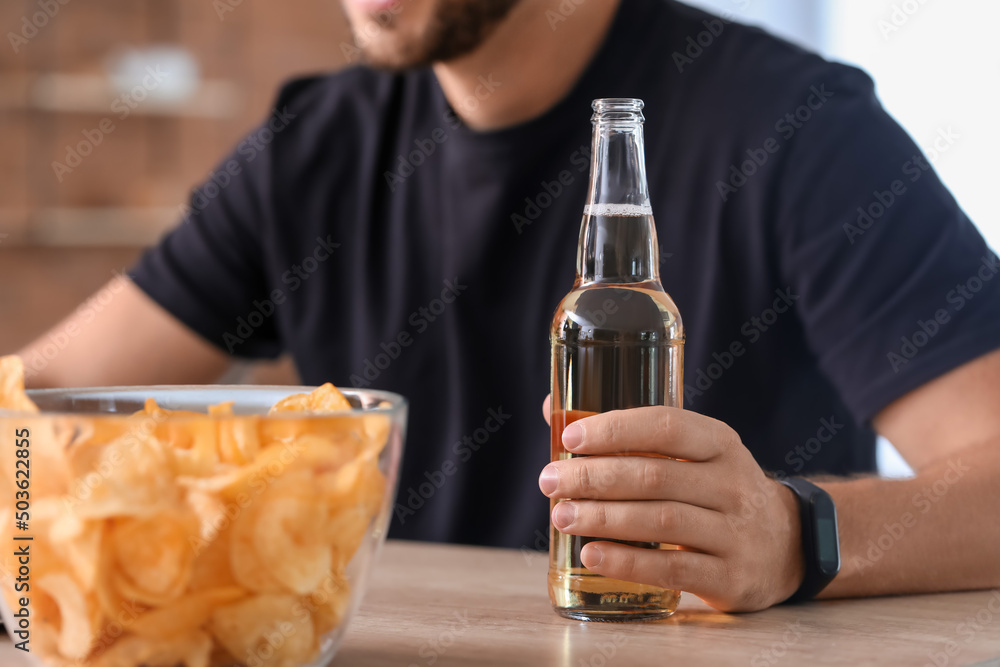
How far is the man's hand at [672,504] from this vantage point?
0.60 metres

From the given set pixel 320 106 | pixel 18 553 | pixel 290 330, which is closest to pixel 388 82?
pixel 320 106

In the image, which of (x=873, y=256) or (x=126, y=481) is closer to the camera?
(x=126, y=481)

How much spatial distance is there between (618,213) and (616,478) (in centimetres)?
17

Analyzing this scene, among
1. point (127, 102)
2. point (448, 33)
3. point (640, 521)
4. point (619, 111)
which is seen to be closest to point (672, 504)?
point (640, 521)

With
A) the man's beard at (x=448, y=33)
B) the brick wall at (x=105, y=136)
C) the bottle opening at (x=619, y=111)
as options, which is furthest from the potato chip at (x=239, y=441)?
Result: the brick wall at (x=105, y=136)

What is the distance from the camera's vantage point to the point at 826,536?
702mm

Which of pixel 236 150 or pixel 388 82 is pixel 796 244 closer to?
pixel 388 82

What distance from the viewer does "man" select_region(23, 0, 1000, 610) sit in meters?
1.04

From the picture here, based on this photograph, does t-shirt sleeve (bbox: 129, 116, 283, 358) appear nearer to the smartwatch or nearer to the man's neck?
the man's neck

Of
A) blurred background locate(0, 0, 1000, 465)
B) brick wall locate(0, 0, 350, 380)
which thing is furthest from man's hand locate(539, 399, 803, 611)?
brick wall locate(0, 0, 350, 380)

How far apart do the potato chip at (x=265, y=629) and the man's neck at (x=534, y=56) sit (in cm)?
93

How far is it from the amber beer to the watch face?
4.5 inches

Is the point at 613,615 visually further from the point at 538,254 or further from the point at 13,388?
the point at 538,254

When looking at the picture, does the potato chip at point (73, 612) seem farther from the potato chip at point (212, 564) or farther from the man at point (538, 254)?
the man at point (538, 254)
